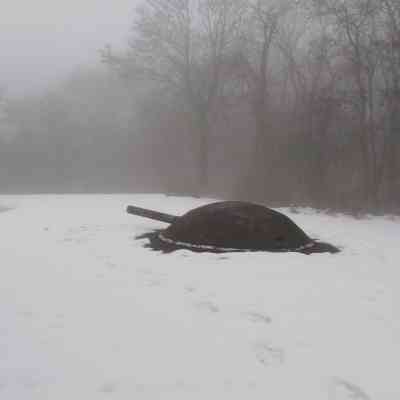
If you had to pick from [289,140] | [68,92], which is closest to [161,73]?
[289,140]

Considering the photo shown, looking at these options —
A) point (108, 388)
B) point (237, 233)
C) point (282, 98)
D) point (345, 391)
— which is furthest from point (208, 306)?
point (282, 98)

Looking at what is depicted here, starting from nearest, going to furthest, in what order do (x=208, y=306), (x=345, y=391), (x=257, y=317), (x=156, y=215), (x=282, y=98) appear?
(x=345, y=391)
(x=257, y=317)
(x=208, y=306)
(x=156, y=215)
(x=282, y=98)

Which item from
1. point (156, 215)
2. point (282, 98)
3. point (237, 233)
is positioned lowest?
point (237, 233)

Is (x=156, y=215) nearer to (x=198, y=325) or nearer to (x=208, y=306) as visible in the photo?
(x=208, y=306)

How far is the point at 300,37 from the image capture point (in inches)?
645

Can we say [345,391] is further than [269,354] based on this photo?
No

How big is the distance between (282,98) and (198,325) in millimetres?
14264

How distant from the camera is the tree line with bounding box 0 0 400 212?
10.7 m

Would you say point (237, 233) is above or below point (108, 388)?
above

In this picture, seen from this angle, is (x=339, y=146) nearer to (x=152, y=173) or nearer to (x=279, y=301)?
(x=279, y=301)

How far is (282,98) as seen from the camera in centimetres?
1545

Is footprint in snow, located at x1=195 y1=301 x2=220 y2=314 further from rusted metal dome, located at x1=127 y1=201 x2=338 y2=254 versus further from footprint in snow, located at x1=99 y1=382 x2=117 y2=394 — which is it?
rusted metal dome, located at x1=127 y1=201 x2=338 y2=254

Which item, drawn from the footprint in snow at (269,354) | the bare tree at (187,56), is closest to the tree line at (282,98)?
the bare tree at (187,56)

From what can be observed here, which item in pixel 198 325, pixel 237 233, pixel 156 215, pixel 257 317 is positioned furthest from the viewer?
pixel 156 215
